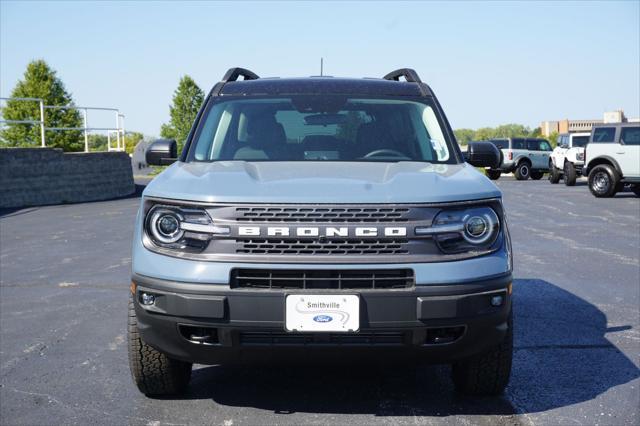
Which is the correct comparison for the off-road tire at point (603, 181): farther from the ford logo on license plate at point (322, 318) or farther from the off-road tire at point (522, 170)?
the ford logo on license plate at point (322, 318)

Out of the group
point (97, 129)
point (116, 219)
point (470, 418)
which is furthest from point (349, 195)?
point (97, 129)

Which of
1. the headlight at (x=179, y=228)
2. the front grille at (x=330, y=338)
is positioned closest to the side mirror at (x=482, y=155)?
the front grille at (x=330, y=338)

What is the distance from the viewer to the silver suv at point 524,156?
33.9m

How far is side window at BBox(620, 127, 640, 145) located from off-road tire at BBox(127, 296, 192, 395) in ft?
63.8

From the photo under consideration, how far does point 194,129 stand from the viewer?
4.60m

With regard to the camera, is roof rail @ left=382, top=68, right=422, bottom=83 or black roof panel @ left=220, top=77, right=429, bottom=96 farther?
roof rail @ left=382, top=68, right=422, bottom=83

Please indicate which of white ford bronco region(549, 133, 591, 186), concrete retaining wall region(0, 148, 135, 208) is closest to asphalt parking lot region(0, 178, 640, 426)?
concrete retaining wall region(0, 148, 135, 208)

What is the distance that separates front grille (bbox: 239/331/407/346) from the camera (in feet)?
10.8

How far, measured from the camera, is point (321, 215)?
3.32 m

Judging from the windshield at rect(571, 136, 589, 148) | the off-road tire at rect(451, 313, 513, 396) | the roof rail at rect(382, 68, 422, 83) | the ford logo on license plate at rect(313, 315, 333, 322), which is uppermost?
the windshield at rect(571, 136, 589, 148)

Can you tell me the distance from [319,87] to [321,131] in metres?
0.41

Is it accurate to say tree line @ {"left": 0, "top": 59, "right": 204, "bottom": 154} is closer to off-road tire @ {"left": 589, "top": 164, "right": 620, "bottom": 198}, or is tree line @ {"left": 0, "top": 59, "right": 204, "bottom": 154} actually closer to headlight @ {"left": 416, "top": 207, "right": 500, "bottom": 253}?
off-road tire @ {"left": 589, "top": 164, "right": 620, "bottom": 198}

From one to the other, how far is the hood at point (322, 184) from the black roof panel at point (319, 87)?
93cm

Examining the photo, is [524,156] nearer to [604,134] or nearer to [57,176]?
[604,134]
